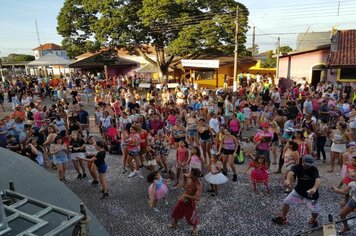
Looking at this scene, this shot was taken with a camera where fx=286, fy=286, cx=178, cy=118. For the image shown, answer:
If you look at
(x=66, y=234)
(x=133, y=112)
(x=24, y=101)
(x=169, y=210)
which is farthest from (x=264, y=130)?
(x=24, y=101)

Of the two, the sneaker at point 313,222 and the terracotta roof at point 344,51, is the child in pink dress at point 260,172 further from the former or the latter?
the terracotta roof at point 344,51

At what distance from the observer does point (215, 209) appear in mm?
6977

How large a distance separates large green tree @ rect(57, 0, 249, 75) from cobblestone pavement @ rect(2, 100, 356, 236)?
60.7 feet

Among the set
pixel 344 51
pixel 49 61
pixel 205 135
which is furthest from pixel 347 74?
pixel 49 61

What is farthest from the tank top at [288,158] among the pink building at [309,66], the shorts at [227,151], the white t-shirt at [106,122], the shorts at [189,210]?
the pink building at [309,66]

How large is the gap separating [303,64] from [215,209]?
19664 mm

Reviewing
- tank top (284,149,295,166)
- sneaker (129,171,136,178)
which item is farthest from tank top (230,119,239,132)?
sneaker (129,171,136,178)

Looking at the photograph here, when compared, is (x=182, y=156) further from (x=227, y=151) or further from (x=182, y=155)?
(x=227, y=151)

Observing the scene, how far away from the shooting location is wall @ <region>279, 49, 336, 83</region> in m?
21.7

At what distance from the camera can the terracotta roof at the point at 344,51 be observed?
19.3 m

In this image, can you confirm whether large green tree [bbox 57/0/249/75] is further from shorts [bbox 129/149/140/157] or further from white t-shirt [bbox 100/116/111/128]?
shorts [bbox 129/149/140/157]

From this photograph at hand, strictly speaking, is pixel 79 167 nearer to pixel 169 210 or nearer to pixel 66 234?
pixel 169 210

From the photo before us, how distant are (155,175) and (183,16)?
2190 centimetres

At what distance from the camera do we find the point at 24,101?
52.3 feet
